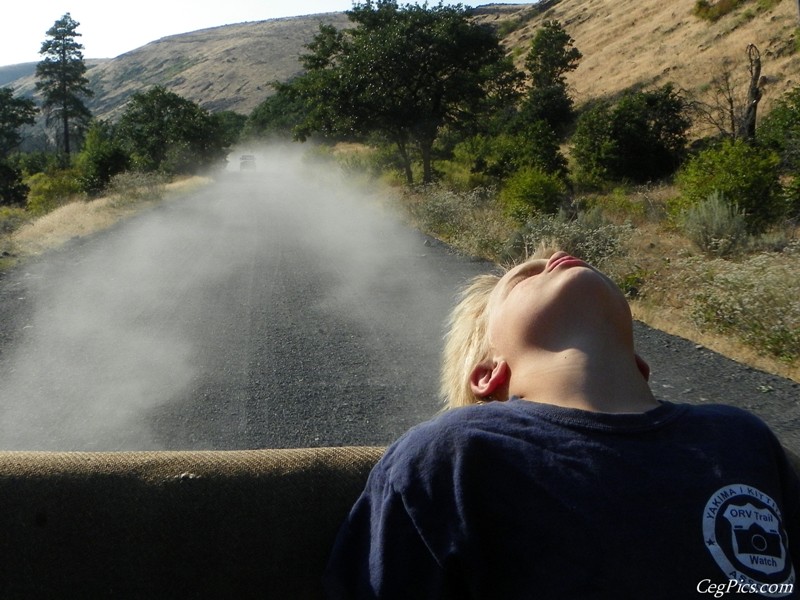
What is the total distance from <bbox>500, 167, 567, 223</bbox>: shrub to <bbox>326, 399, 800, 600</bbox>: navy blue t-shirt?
1271 centimetres

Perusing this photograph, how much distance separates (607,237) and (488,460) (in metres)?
9.28

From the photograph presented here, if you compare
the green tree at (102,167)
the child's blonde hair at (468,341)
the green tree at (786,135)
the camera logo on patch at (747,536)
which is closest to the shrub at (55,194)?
the green tree at (102,167)

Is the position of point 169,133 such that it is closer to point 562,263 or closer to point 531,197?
point 531,197

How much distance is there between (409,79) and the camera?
24703mm

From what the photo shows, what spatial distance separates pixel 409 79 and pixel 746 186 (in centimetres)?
1426

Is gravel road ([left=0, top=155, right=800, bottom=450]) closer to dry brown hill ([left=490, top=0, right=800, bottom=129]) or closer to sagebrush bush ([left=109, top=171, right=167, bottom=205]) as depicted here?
sagebrush bush ([left=109, top=171, right=167, bottom=205])

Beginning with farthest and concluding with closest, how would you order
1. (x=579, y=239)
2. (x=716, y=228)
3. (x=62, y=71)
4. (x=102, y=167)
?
(x=62, y=71)
(x=102, y=167)
(x=716, y=228)
(x=579, y=239)

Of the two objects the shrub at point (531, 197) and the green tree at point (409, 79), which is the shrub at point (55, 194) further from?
the shrub at point (531, 197)

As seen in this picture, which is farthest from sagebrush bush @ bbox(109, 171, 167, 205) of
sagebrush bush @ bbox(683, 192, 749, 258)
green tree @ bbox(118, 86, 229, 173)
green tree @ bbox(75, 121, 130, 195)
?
green tree @ bbox(118, 86, 229, 173)

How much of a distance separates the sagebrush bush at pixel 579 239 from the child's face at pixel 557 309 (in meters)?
7.53

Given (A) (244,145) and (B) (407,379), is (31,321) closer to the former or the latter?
(B) (407,379)

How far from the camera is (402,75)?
2447 centimetres

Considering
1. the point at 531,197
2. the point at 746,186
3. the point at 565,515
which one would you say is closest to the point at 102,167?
the point at 531,197

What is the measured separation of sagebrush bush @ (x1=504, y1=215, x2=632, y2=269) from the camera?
32.0 ft
